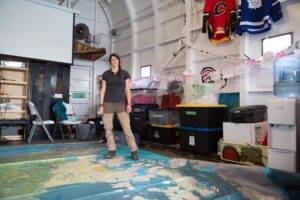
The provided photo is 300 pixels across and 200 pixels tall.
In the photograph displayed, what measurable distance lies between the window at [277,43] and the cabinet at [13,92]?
15.3 ft

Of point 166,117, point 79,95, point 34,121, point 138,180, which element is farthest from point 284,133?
point 79,95

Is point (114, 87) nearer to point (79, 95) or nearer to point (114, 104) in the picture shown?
point (114, 104)

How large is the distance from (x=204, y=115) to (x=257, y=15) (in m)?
1.64

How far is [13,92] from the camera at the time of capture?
517cm

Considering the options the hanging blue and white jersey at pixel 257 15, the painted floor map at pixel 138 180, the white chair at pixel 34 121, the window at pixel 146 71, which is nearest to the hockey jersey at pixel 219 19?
the hanging blue and white jersey at pixel 257 15

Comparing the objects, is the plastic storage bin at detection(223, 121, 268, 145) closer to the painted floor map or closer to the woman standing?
the painted floor map

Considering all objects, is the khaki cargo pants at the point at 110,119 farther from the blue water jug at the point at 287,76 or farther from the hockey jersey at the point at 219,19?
the hockey jersey at the point at 219,19

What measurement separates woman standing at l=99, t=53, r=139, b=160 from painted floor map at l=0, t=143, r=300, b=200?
0.27 metres

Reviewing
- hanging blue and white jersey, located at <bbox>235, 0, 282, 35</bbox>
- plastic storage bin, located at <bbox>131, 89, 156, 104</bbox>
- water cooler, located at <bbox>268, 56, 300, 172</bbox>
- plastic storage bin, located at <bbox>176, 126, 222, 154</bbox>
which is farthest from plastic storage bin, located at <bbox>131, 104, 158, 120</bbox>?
water cooler, located at <bbox>268, 56, 300, 172</bbox>

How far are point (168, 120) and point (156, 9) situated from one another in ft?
9.01

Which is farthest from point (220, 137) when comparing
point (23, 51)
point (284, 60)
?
point (23, 51)

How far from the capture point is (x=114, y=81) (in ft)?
10.4

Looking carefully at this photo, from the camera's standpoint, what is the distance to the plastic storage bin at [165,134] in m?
4.19

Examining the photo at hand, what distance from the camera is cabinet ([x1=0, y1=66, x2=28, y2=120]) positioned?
4.95m
